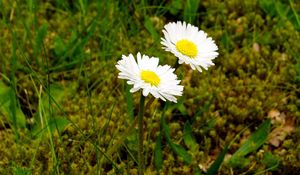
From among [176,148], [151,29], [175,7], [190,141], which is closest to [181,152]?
[176,148]

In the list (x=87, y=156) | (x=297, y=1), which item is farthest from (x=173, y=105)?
(x=297, y=1)

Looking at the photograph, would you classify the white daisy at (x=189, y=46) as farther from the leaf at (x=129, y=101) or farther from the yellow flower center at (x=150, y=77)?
the leaf at (x=129, y=101)

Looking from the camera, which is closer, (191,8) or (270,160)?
(270,160)

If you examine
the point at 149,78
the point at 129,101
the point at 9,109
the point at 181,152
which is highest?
the point at 149,78

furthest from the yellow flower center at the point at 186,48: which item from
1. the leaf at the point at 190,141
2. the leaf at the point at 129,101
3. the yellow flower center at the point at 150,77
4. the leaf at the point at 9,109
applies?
the leaf at the point at 9,109

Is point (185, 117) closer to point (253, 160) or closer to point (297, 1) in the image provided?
point (253, 160)

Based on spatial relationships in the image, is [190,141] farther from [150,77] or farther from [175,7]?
[175,7]

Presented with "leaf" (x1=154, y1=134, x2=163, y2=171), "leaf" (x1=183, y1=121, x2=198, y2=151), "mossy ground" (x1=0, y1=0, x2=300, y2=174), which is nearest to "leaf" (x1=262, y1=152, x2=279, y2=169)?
"mossy ground" (x1=0, y1=0, x2=300, y2=174)
